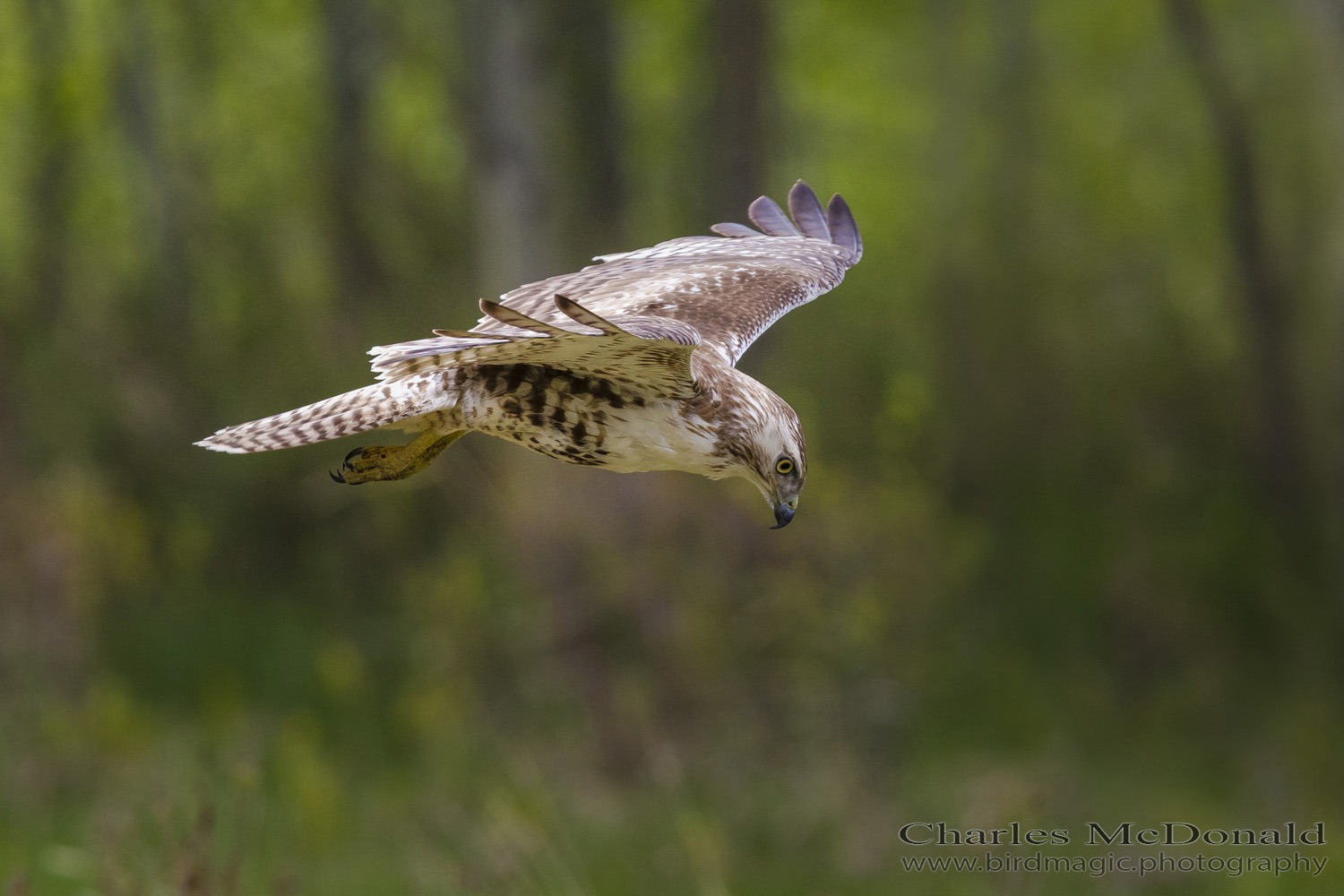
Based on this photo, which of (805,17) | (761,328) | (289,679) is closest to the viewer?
(761,328)

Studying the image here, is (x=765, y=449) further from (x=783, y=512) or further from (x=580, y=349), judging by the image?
(x=580, y=349)

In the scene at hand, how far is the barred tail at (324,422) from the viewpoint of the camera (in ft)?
10.5

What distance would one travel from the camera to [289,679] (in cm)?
1016

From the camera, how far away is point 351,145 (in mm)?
12508

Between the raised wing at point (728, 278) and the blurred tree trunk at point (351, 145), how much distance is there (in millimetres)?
6079

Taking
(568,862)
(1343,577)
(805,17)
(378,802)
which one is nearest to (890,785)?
(568,862)

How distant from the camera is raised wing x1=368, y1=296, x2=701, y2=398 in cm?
268

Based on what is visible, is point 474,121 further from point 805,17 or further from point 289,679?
point 805,17

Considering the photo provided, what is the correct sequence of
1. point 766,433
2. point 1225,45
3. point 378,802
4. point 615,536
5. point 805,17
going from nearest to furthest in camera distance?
1. point 766,433
2. point 615,536
3. point 378,802
4. point 1225,45
5. point 805,17

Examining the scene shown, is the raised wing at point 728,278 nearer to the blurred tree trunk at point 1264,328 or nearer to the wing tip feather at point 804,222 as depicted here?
the wing tip feather at point 804,222

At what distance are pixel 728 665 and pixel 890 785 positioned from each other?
1.15 meters

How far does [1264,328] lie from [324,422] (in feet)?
33.3

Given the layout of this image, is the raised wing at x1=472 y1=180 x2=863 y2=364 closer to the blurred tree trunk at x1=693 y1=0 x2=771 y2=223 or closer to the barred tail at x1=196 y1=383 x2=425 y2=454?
the barred tail at x1=196 y1=383 x2=425 y2=454

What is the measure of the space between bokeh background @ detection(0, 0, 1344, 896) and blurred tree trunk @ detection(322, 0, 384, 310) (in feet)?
0.16
